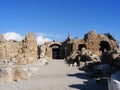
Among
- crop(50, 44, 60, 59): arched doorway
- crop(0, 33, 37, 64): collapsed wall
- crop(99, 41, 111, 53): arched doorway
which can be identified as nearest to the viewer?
crop(0, 33, 37, 64): collapsed wall

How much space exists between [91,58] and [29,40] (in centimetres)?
857

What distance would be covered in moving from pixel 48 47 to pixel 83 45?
21.9ft

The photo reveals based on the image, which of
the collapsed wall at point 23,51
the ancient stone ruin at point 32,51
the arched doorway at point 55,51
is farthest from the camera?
the arched doorway at point 55,51

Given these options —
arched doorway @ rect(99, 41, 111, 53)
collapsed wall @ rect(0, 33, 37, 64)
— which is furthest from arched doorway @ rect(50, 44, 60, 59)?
collapsed wall @ rect(0, 33, 37, 64)

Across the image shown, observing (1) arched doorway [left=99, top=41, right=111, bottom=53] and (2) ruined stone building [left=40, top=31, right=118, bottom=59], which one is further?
(1) arched doorway [left=99, top=41, right=111, bottom=53]

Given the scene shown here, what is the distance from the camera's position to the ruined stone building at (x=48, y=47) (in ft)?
89.7

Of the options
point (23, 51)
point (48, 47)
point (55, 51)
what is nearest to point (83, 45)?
point (48, 47)

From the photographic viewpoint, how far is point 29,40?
2805 centimetres

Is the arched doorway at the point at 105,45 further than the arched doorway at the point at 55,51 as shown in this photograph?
No

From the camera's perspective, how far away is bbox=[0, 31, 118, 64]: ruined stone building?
89.7 feet

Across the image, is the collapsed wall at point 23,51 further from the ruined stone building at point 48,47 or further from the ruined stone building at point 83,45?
the ruined stone building at point 83,45

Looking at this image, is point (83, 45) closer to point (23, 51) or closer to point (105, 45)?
point (105, 45)

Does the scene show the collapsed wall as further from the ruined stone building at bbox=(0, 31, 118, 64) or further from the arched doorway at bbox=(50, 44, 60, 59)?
the arched doorway at bbox=(50, 44, 60, 59)

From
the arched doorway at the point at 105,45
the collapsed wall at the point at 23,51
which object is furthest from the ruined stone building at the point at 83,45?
the collapsed wall at the point at 23,51
